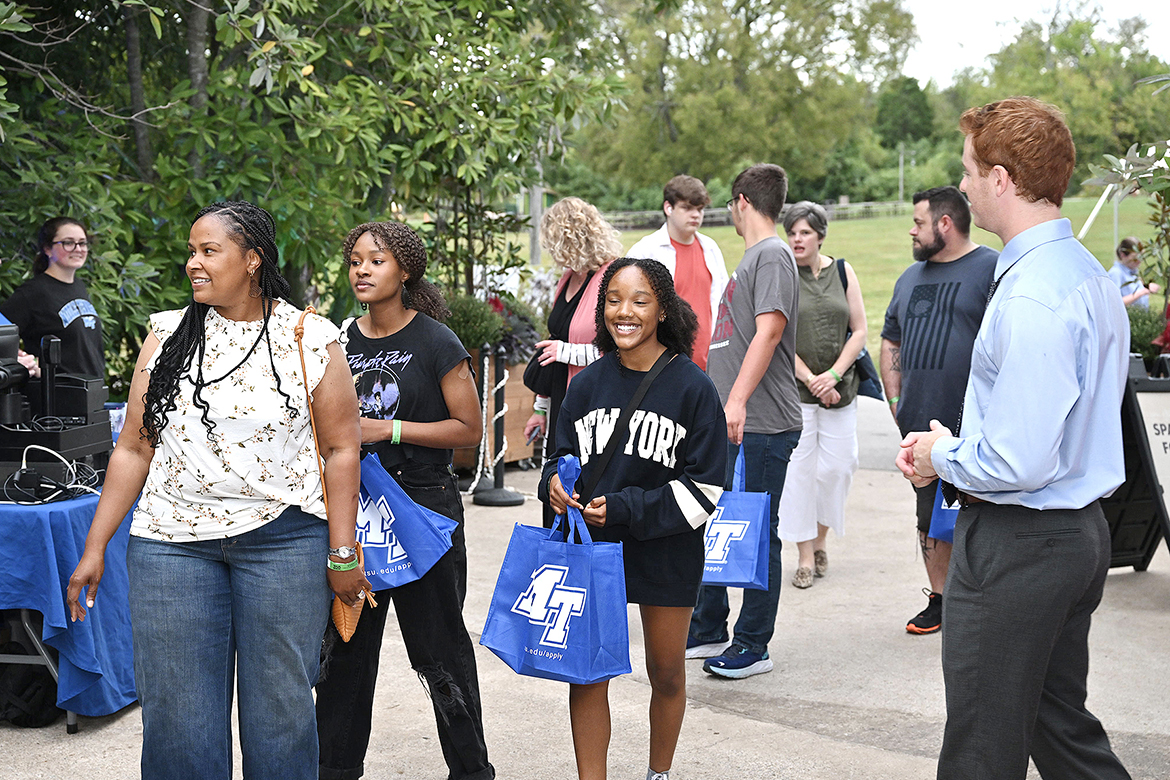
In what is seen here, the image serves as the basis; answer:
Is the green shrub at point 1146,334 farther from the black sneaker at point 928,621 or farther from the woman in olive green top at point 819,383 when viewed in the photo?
the black sneaker at point 928,621

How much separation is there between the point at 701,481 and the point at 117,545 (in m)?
2.47

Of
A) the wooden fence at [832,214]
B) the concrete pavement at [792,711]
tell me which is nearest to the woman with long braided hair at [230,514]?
the concrete pavement at [792,711]

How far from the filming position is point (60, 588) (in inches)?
160

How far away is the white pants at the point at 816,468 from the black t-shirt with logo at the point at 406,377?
119 inches

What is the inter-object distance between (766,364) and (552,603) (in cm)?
182

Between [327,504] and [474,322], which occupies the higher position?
[474,322]

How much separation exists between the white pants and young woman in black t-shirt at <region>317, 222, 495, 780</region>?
2944 mm

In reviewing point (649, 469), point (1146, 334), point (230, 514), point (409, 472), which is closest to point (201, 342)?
point (230, 514)

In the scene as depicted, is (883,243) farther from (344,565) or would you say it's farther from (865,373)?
(344,565)

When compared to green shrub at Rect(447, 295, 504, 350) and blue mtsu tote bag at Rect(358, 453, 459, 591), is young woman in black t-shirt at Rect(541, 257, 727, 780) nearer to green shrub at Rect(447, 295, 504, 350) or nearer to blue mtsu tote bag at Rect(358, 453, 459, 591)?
blue mtsu tote bag at Rect(358, 453, 459, 591)

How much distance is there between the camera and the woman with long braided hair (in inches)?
109

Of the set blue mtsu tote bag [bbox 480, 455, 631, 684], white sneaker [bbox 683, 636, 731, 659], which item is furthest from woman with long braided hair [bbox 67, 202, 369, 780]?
white sneaker [bbox 683, 636, 731, 659]

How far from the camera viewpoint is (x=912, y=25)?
123ft

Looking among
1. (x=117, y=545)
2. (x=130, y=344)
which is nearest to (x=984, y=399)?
(x=117, y=545)
